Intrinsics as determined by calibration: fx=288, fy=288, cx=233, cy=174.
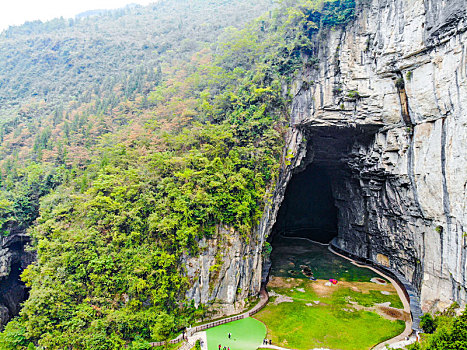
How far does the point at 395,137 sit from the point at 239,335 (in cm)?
1858

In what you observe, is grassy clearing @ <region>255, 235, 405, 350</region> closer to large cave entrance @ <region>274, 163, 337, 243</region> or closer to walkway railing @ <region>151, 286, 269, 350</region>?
walkway railing @ <region>151, 286, 269, 350</region>

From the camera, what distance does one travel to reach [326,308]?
20281 millimetres

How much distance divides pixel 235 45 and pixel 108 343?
27504 millimetres

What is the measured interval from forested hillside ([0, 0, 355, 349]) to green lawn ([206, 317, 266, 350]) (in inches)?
74.2

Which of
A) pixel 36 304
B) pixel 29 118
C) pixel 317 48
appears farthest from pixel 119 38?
pixel 36 304

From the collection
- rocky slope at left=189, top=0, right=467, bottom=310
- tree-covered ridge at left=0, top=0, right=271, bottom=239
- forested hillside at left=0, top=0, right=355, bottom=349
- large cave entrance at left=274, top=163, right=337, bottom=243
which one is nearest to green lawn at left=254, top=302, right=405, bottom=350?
rocky slope at left=189, top=0, right=467, bottom=310

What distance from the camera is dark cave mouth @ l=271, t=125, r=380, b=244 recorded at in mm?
29172

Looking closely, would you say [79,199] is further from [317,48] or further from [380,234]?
[380,234]

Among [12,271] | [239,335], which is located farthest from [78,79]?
[239,335]

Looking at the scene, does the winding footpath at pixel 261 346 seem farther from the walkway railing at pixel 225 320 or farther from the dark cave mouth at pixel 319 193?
the dark cave mouth at pixel 319 193

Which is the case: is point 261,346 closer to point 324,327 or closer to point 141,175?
point 324,327

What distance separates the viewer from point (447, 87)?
1819cm

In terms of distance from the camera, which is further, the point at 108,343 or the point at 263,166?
the point at 263,166

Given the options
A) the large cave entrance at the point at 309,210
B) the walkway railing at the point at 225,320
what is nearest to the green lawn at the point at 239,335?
the walkway railing at the point at 225,320
